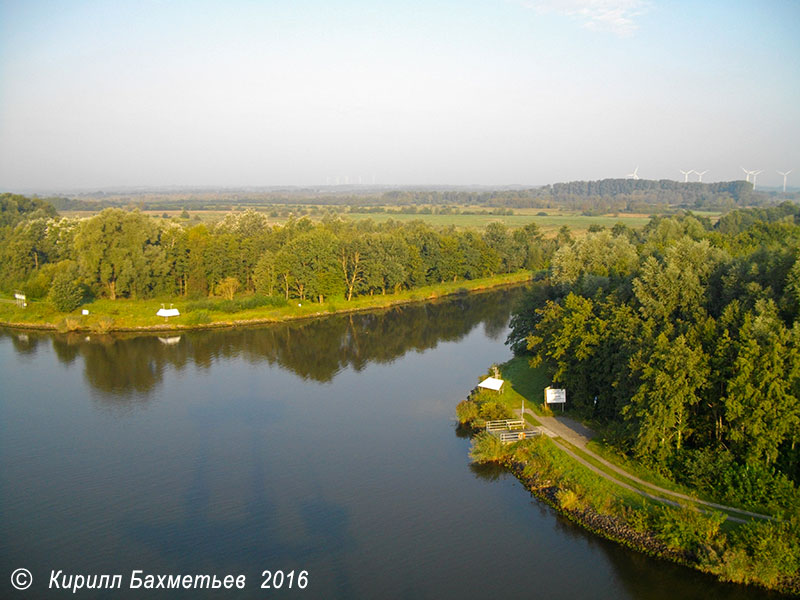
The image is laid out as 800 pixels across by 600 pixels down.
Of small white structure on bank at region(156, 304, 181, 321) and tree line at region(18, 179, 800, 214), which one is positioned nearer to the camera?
small white structure on bank at region(156, 304, 181, 321)

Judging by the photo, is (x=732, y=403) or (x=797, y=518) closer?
(x=797, y=518)

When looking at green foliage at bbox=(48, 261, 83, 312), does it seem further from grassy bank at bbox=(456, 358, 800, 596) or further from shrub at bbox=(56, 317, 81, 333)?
grassy bank at bbox=(456, 358, 800, 596)

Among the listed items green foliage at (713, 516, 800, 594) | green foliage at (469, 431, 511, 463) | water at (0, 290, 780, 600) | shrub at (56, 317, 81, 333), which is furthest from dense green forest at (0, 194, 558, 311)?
green foliage at (713, 516, 800, 594)

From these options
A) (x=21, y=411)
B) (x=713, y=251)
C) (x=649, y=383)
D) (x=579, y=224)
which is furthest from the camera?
(x=579, y=224)

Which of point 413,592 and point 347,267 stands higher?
point 347,267

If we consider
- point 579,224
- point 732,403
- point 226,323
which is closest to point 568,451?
point 732,403

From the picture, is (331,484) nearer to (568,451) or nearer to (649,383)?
(568,451)

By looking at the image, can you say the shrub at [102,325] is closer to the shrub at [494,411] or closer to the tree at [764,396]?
the shrub at [494,411]
